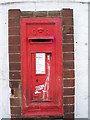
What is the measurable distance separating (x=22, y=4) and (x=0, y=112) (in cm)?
188

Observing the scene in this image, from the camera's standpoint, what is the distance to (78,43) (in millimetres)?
2148

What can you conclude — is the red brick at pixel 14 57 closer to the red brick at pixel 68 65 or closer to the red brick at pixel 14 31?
the red brick at pixel 14 31

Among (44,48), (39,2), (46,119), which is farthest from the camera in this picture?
(39,2)

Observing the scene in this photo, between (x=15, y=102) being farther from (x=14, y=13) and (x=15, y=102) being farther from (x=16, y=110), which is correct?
(x=14, y=13)

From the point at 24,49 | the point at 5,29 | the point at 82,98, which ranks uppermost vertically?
the point at 5,29

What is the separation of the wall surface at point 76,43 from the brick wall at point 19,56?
29cm

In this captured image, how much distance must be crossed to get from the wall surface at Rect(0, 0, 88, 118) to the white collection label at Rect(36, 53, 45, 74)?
2.06 feet

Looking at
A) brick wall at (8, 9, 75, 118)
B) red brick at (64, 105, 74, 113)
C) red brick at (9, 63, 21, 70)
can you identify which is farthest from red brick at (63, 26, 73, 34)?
red brick at (64, 105, 74, 113)

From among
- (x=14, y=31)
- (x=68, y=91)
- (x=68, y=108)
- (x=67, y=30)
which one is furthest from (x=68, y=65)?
(x=14, y=31)

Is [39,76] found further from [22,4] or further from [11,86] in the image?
[22,4]

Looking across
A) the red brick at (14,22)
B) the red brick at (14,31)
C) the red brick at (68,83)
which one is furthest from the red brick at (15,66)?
the red brick at (68,83)

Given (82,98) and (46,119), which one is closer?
(46,119)

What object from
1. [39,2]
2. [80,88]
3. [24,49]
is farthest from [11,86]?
[39,2]

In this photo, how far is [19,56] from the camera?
188cm
